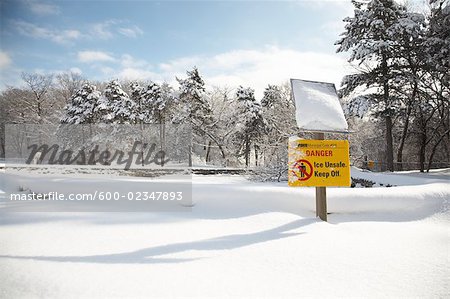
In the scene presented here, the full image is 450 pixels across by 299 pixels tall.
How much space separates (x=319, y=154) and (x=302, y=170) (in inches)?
19.8

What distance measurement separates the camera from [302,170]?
5445 mm

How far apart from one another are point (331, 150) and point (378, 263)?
9.02 ft

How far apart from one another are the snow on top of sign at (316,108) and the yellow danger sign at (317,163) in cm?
34

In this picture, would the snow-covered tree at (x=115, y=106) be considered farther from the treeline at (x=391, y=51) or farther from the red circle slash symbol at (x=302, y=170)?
the red circle slash symbol at (x=302, y=170)

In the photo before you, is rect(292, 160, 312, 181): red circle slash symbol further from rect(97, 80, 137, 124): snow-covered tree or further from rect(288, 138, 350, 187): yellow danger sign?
rect(97, 80, 137, 124): snow-covered tree

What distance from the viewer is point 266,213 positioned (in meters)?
5.50

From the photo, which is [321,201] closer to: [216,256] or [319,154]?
[319,154]

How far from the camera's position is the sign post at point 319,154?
5453mm

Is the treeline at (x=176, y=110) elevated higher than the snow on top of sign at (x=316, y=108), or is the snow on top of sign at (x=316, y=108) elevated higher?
the treeline at (x=176, y=110)

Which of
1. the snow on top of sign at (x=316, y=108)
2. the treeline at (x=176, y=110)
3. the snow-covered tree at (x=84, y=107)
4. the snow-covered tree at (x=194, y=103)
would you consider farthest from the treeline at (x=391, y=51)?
the snow-covered tree at (x=84, y=107)

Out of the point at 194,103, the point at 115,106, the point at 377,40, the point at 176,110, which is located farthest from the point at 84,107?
the point at 377,40

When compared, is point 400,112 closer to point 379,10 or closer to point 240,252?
point 379,10

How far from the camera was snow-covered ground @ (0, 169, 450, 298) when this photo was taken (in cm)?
244

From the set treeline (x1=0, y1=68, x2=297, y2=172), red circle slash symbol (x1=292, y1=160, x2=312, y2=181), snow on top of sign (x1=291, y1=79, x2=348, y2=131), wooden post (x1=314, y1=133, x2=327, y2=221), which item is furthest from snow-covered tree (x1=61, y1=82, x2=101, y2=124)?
wooden post (x1=314, y1=133, x2=327, y2=221)
